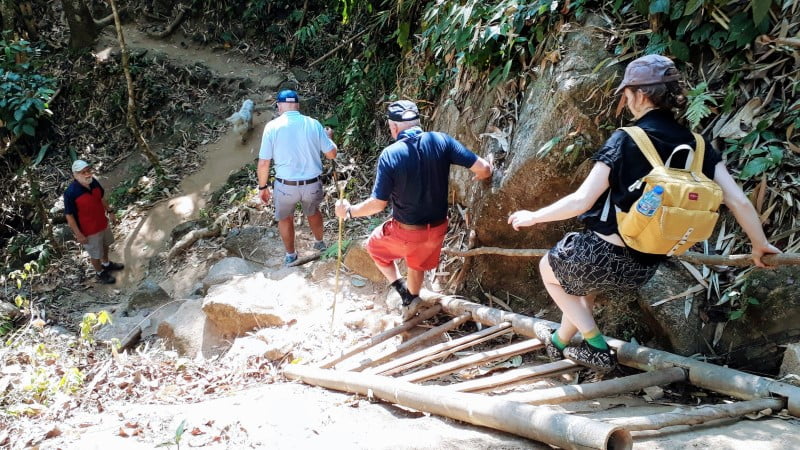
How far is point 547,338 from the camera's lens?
377 centimetres

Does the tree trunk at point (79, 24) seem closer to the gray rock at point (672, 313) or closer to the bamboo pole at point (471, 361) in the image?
the bamboo pole at point (471, 361)

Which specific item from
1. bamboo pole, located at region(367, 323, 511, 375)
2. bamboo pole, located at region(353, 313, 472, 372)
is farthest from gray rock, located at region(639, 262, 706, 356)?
bamboo pole, located at region(353, 313, 472, 372)

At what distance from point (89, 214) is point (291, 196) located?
3569 millimetres

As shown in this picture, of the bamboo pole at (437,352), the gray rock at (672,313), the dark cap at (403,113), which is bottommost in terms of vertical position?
the bamboo pole at (437,352)

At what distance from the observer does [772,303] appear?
11.0 feet

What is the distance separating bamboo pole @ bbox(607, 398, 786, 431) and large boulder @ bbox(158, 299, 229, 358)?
13.3 feet

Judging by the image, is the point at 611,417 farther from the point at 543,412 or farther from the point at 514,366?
the point at 514,366

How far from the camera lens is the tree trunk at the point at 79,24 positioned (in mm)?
13094

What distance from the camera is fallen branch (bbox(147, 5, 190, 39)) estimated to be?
13.5m

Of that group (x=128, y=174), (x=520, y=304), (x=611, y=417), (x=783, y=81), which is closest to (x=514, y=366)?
(x=520, y=304)

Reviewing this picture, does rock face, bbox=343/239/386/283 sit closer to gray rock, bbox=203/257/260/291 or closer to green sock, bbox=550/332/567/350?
gray rock, bbox=203/257/260/291

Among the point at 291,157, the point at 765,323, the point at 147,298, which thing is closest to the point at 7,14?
the point at 147,298

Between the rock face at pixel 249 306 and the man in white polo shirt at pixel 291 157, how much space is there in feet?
3.27

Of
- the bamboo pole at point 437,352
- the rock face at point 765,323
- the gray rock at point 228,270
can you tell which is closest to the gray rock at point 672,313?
the rock face at point 765,323
